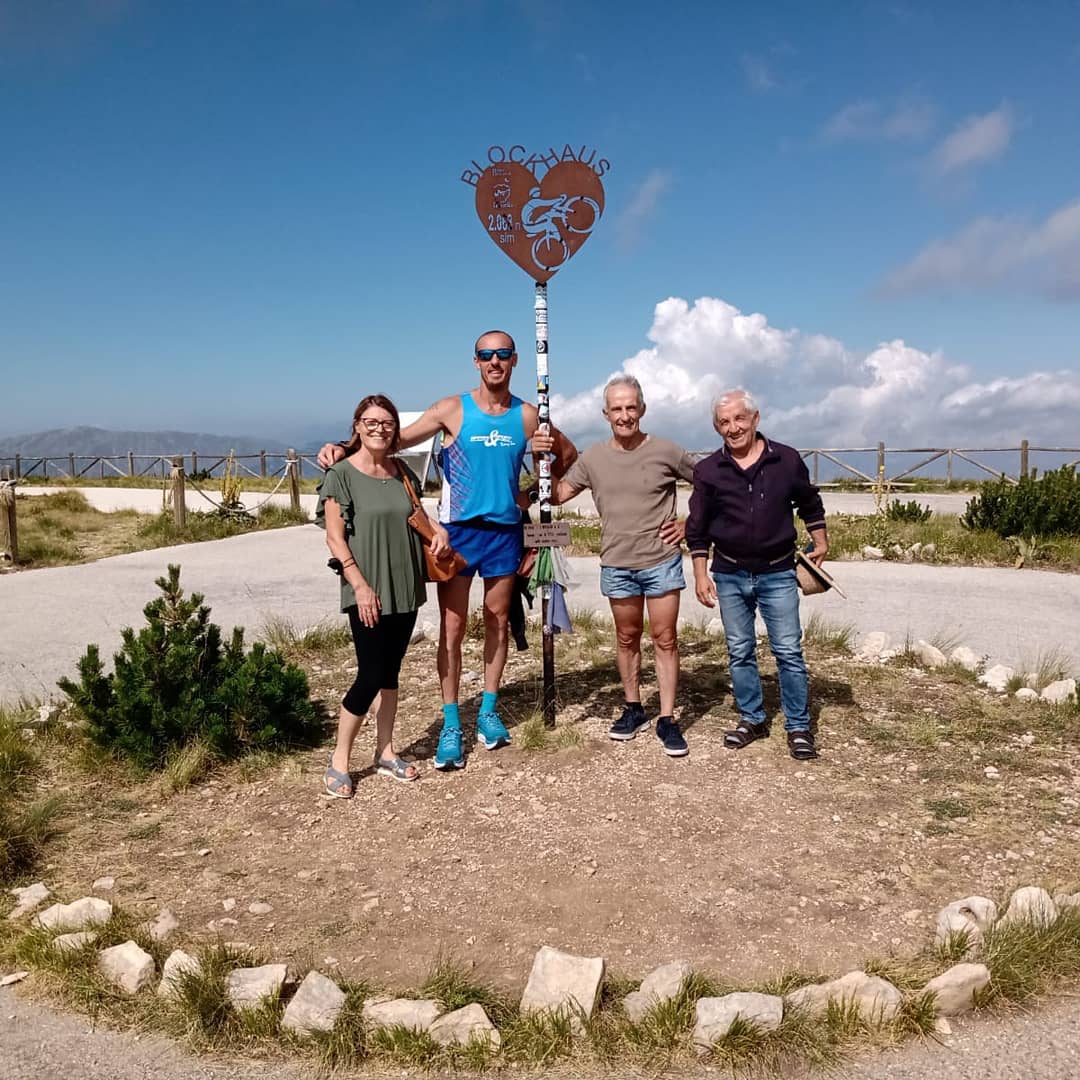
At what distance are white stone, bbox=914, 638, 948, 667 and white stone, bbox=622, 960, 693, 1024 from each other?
421 cm

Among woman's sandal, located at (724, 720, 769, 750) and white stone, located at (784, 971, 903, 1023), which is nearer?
white stone, located at (784, 971, 903, 1023)

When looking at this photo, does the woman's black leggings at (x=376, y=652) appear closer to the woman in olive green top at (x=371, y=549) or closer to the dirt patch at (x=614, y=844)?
the woman in olive green top at (x=371, y=549)

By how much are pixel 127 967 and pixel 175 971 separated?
0.16 m

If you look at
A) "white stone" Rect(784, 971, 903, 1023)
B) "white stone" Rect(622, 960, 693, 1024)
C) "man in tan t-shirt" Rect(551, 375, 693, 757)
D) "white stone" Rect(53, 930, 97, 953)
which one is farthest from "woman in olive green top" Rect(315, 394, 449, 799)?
"white stone" Rect(784, 971, 903, 1023)

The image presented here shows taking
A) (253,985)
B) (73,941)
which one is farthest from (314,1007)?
(73,941)

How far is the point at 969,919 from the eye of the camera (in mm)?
3027

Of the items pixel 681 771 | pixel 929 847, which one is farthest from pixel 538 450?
pixel 929 847

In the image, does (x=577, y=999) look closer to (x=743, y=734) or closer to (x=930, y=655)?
(x=743, y=734)

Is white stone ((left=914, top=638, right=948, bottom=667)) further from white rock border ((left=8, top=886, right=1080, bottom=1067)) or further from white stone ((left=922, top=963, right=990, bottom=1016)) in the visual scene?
white stone ((left=922, top=963, right=990, bottom=1016))

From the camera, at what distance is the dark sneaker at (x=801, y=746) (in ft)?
15.4

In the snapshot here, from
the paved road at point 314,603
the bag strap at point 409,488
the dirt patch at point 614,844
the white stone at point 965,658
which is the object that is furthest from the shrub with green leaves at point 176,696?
the white stone at point 965,658

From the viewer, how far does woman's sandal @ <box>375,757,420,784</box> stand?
14.8 ft

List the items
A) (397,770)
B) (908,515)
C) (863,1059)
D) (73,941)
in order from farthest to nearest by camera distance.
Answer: (908,515)
(397,770)
(73,941)
(863,1059)

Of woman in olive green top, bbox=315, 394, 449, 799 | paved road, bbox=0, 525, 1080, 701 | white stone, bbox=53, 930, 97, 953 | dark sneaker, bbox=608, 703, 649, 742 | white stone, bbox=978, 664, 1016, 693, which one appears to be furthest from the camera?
paved road, bbox=0, 525, 1080, 701
